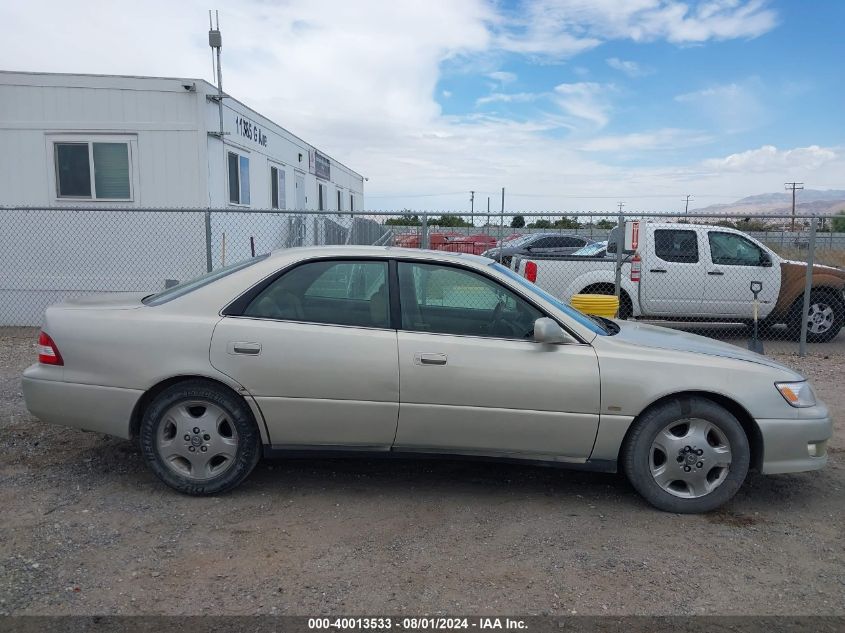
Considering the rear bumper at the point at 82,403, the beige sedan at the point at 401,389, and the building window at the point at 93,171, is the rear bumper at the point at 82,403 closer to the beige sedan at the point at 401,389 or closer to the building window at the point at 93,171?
the beige sedan at the point at 401,389

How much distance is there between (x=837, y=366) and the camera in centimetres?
853

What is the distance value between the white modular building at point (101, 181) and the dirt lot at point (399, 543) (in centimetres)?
592

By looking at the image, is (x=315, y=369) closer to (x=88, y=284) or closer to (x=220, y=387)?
(x=220, y=387)

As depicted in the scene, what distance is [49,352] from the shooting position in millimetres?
4215

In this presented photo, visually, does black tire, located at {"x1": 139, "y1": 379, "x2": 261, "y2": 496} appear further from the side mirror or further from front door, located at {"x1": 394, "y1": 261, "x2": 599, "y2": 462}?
the side mirror

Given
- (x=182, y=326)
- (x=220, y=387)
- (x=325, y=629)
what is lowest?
(x=325, y=629)

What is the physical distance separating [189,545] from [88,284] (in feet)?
26.2

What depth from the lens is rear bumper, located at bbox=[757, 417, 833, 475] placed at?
159 inches

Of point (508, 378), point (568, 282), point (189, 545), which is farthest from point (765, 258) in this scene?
point (189, 545)

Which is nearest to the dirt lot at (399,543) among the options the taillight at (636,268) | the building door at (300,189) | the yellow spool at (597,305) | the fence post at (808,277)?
the yellow spool at (597,305)

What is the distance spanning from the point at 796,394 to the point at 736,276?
640 centimetres

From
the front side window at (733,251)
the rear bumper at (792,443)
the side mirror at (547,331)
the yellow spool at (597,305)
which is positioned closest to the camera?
the side mirror at (547,331)

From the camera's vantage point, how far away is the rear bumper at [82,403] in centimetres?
410

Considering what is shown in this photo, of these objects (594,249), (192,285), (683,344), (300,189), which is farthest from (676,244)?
(300,189)
